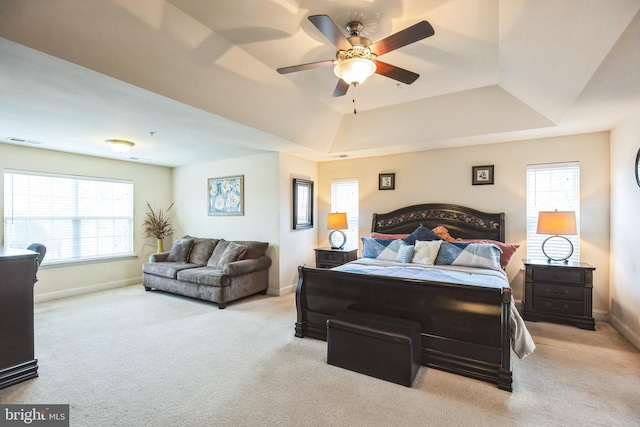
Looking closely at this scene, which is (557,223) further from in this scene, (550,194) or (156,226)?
(156,226)

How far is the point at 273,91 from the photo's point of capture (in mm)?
3406

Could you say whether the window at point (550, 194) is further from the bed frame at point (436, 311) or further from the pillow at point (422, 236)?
the bed frame at point (436, 311)

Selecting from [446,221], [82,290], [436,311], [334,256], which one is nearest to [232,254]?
[334,256]

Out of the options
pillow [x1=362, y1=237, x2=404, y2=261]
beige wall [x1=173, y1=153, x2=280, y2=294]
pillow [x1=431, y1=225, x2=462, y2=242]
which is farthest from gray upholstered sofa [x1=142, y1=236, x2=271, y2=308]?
pillow [x1=431, y1=225, x2=462, y2=242]

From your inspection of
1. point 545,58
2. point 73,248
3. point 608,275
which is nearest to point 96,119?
point 73,248

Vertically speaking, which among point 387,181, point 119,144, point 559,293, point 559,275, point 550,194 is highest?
point 119,144

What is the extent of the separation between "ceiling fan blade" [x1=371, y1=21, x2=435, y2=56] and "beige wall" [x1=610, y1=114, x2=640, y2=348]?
2865mm

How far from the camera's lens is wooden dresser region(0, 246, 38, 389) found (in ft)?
7.85

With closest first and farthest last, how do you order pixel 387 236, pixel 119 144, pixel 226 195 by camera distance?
pixel 119 144 < pixel 387 236 < pixel 226 195

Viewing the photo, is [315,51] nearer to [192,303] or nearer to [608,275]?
[192,303]

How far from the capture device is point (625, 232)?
3336mm

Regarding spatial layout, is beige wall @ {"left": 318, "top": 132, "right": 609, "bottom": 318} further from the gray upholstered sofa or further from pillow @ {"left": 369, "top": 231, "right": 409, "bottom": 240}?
the gray upholstered sofa

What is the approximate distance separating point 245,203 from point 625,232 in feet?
17.5

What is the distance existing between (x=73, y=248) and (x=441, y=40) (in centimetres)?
632
